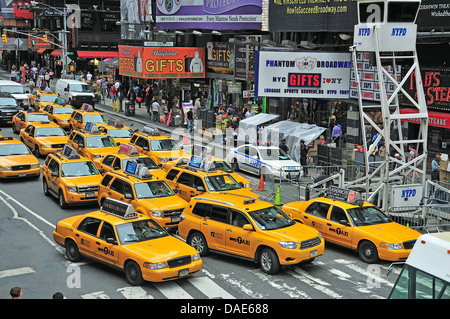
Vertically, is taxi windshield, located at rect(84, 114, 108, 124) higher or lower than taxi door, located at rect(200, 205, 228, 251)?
higher

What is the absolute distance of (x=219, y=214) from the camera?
15.4 metres

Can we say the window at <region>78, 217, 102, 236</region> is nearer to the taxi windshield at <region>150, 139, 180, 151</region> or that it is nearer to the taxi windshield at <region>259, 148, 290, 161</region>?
the taxi windshield at <region>150, 139, 180, 151</region>

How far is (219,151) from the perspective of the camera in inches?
1220

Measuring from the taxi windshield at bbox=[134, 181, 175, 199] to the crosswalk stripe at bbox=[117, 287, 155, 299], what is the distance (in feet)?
16.7

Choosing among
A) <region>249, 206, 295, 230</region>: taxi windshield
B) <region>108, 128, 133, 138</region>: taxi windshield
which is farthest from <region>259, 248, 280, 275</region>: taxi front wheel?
<region>108, 128, 133, 138</region>: taxi windshield

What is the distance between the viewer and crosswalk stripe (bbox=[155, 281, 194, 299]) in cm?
1278

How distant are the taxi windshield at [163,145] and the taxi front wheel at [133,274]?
487 inches

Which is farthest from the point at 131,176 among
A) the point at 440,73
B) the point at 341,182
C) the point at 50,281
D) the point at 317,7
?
the point at 317,7

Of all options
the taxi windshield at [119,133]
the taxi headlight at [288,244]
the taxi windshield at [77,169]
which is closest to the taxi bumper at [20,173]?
the taxi windshield at [77,169]

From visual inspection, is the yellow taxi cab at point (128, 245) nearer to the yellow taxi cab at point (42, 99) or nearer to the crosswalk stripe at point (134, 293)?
the crosswalk stripe at point (134, 293)

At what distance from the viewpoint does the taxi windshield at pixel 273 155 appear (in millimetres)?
26062

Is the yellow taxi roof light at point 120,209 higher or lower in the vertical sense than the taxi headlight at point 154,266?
higher

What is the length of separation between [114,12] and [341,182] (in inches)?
2403
